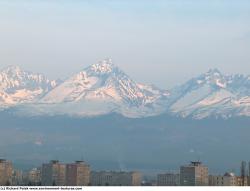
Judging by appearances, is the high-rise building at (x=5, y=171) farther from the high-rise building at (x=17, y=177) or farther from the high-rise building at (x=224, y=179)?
the high-rise building at (x=224, y=179)

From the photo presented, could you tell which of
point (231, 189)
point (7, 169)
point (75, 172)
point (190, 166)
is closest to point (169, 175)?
point (190, 166)

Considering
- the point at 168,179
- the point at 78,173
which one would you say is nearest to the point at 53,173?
the point at 78,173

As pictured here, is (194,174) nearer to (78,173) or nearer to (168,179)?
(168,179)

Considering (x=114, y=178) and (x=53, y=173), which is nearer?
(x=53, y=173)

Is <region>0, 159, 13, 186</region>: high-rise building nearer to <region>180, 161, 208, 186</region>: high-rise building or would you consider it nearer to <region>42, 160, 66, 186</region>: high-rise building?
<region>42, 160, 66, 186</region>: high-rise building

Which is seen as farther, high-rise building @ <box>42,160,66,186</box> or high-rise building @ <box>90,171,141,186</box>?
high-rise building @ <box>90,171,141,186</box>

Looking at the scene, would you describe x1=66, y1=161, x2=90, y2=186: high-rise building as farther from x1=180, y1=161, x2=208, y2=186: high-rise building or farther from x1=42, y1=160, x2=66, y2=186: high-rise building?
x1=180, y1=161, x2=208, y2=186: high-rise building
